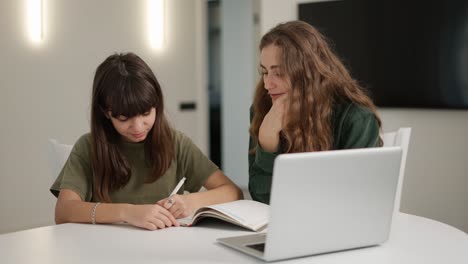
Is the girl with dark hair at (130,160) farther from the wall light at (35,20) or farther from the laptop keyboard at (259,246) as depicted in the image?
the wall light at (35,20)

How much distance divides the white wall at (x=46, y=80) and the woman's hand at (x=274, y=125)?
101 inches

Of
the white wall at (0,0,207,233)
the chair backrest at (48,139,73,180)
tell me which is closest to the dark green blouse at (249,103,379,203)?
the chair backrest at (48,139,73,180)

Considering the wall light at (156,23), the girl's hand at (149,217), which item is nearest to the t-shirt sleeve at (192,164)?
the girl's hand at (149,217)

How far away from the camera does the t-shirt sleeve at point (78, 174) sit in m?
1.92

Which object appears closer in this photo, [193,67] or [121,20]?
[121,20]

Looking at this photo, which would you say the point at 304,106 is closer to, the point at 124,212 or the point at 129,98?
the point at 129,98

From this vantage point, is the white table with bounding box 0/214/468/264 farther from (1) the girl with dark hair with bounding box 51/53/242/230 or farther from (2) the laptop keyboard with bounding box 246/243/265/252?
(1) the girl with dark hair with bounding box 51/53/242/230

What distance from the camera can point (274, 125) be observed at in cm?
195

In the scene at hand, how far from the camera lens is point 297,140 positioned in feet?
6.28

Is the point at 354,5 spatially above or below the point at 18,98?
above

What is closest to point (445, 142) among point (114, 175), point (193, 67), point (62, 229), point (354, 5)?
point (354, 5)

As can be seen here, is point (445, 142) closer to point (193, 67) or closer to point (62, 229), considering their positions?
point (193, 67)

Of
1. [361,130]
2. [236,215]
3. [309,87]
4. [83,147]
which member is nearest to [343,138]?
[361,130]

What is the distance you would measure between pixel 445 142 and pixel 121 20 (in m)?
2.34
